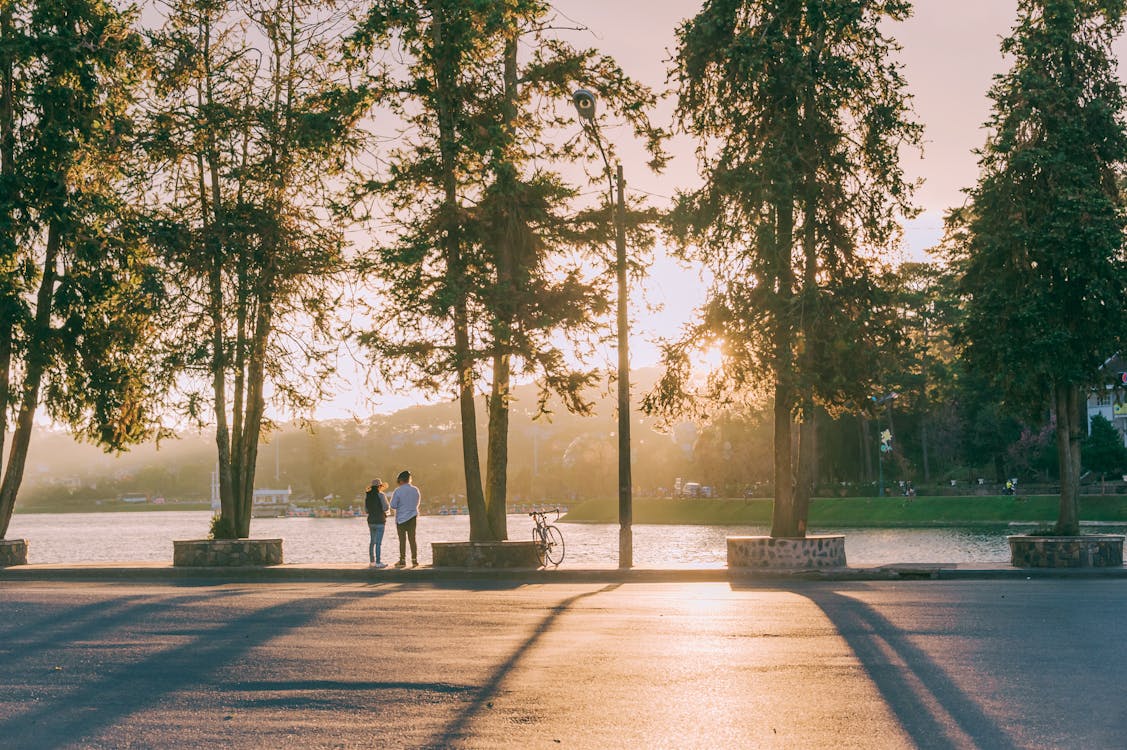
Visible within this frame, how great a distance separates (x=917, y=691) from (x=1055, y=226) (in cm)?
1709

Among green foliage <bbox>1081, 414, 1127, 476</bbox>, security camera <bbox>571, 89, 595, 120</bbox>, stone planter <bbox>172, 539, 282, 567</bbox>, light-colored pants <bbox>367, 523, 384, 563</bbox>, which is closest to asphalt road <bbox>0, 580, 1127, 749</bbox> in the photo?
light-colored pants <bbox>367, 523, 384, 563</bbox>

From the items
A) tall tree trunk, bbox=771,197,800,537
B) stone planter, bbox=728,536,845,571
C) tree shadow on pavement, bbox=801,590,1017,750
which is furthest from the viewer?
tall tree trunk, bbox=771,197,800,537

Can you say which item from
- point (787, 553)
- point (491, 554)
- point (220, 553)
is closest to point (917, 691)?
point (787, 553)

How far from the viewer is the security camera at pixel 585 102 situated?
23.1 m

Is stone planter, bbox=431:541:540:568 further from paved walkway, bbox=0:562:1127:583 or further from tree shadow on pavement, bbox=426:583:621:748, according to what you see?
tree shadow on pavement, bbox=426:583:621:748

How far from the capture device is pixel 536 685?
1029cm

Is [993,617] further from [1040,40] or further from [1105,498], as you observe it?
[1105,498]

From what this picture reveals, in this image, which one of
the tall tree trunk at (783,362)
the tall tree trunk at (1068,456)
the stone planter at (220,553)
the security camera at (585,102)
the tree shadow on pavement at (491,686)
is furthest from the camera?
the stone planter at (220,553)

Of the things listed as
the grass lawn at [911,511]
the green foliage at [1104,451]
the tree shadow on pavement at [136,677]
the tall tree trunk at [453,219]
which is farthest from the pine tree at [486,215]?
the green foliage at [1104,451]

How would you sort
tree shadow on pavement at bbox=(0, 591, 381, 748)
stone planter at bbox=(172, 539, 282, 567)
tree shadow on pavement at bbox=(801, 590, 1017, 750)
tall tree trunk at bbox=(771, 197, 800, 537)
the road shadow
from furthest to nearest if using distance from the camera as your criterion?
stone planter at bbox=(172, 539, 282, 567) < tall tree trunk at bbox=(771, 197, 800, 537) < the road shadow < tree shadow on pavement at bbox=(0, 591, 381, 748) < tree shadow on pavement at bbox=(801, 590, 1017, 750)

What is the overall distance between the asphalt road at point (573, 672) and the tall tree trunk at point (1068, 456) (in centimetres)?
770

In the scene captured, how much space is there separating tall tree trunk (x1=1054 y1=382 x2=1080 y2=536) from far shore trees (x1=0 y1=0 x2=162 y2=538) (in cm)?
1942

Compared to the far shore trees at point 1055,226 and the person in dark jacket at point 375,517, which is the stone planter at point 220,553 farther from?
the far shore trees at point 1055,226

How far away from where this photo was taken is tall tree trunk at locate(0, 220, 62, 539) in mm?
27812
